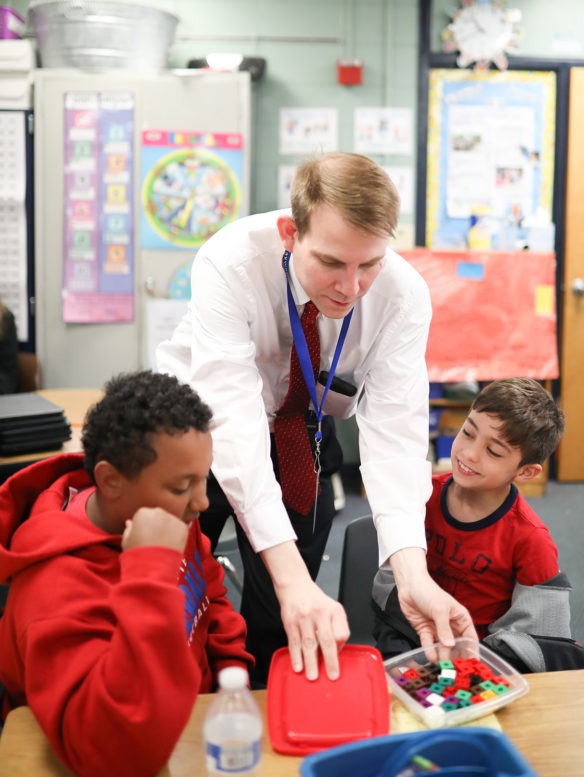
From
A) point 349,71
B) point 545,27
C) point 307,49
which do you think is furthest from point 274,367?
point 545,27


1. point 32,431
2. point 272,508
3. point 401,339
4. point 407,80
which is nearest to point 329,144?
point 407,80

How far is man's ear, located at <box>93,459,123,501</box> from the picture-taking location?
3.38 feet

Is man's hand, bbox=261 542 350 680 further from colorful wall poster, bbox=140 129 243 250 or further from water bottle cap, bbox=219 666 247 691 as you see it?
colorful wall poster, bbox=140 129 243 250

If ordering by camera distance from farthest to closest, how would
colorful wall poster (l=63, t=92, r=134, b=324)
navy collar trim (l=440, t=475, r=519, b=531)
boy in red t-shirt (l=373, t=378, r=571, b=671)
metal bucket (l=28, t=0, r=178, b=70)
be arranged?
colorful wall poster (l=63, t=92, r=134, b=324), metal bucket (l=28, t=0, r=178, b=70), navy collar trim (l=440, t=475, r=519, b=531), boy in red t-shirt (l=373, t=378, r=571, b=671)

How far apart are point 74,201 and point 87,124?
364 mm

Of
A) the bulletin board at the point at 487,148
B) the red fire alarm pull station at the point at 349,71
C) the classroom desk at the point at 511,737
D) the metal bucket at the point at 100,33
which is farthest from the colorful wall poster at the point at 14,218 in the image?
the classroom desk at the point at 511,737

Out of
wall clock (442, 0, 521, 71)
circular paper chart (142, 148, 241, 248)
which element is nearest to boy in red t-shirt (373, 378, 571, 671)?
circular paper chart (142, 148, 241, 248)

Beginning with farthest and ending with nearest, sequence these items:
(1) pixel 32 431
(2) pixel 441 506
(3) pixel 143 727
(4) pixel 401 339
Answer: (1) pixel 32 431 → (2) pixel 441 506 → (4) pixel 401 339 → (3) pixel 143 727

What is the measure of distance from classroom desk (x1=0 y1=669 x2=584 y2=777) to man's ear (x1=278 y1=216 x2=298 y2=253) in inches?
29.2

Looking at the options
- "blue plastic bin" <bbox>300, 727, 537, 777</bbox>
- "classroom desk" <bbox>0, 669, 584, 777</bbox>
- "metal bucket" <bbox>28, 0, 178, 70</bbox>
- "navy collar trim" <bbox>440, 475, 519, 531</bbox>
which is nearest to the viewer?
"blue plastic bin" <bbox>300, 727, 537, 777</bbox>

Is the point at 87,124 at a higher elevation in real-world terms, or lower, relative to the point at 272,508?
higher

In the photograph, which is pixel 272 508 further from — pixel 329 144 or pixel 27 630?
pixel 329 144

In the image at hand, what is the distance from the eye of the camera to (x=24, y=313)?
3.96m

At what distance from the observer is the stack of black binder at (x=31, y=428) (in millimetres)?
2148
